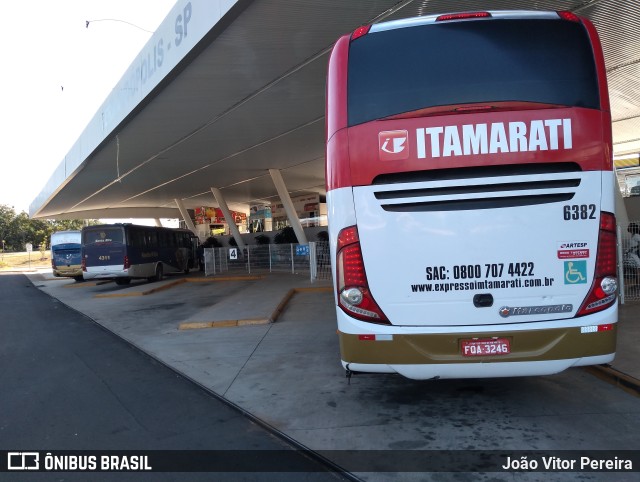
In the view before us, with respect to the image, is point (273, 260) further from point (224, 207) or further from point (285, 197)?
point (224, 207)

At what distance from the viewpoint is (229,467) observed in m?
A: 3.95

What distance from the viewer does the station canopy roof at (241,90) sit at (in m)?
9.56

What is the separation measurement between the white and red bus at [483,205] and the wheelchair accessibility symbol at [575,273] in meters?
0.01

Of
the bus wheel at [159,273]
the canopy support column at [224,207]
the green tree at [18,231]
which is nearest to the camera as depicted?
the bus wheel at [159,273]

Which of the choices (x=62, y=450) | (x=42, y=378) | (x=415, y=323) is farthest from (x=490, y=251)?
(x=42, y=378)

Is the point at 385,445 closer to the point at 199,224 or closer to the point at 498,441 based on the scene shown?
the point at 498,441

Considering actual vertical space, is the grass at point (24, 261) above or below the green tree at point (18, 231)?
below

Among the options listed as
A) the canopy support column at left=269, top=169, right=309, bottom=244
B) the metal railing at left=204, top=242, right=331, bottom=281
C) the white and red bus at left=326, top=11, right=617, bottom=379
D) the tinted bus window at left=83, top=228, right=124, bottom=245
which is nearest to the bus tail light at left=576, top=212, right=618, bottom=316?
the white and red bus at left=326, top=11, right=617, bottom=379

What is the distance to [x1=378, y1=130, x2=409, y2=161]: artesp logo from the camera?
167 inches

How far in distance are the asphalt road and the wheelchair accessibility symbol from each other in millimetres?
2490

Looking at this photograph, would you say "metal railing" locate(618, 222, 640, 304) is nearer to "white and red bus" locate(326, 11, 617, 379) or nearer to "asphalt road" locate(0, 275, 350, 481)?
"white and red bus" locate(326, 11, 617, 379)

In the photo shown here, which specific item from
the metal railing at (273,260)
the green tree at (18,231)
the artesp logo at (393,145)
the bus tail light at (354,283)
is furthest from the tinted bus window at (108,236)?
the green tree at (18,231)

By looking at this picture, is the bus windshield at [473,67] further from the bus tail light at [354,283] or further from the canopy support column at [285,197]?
the canopy support column at [285,197]

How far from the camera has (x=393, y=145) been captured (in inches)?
168
